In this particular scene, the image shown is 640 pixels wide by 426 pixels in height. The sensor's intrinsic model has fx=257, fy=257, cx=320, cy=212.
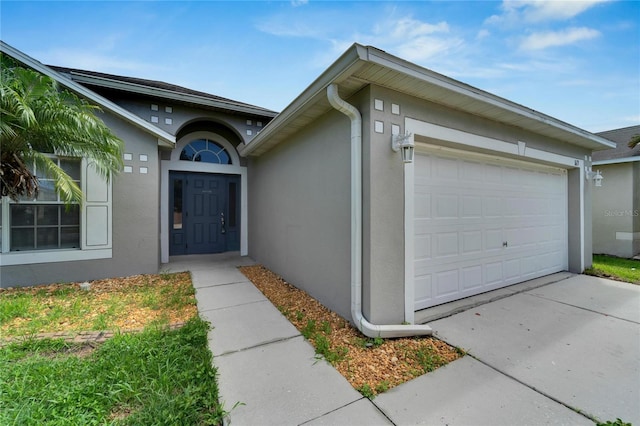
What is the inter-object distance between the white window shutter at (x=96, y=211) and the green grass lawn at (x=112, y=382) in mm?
2922

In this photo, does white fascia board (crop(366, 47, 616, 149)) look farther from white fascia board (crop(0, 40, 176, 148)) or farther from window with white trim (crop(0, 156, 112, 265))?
window with white trim (crop(0, 156, 112, 265))

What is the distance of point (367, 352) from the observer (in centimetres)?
267

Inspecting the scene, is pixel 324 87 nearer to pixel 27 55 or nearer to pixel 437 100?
pixel 437 100

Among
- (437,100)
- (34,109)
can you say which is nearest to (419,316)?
(437,100)

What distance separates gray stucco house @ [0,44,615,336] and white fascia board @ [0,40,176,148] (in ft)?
0.09

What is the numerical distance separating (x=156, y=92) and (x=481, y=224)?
7.56 m

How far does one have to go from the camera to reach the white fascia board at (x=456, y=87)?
2500 millimetres

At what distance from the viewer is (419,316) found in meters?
3.46

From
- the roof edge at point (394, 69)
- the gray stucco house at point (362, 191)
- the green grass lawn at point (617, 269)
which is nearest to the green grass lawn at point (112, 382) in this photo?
the gray stucco house at point (362, 191)

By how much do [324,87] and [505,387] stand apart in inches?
133

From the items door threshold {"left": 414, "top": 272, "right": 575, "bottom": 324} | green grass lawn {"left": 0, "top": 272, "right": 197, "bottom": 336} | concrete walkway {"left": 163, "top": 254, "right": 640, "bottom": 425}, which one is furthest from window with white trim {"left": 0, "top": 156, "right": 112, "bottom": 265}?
door threshold {"left": 414, "top": 272, "right": 575, "bottom": 324}

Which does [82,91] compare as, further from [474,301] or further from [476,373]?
[474,301]

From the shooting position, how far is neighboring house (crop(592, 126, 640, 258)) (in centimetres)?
746

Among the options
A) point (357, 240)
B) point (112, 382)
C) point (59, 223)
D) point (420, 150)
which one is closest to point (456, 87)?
point (420, 150)
